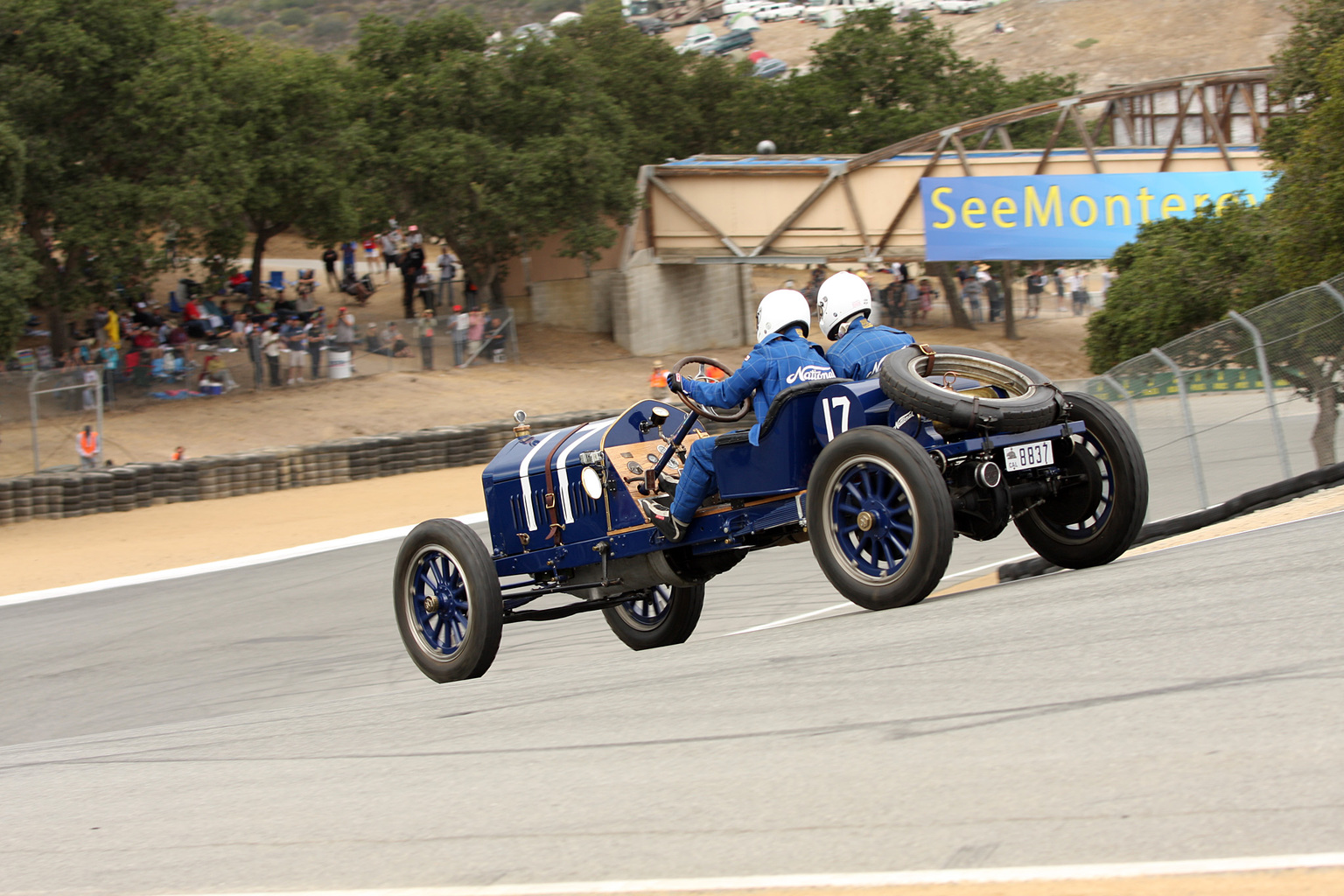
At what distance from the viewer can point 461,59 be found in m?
38.6

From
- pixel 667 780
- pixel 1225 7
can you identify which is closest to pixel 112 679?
pixel 667 780

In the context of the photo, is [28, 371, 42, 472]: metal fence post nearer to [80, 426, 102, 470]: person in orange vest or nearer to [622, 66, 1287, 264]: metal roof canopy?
[80, 426, 102, 470]: person in orange vest

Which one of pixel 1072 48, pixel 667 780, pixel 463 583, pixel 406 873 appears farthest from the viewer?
pixel 1072 48

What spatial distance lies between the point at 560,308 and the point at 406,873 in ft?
127

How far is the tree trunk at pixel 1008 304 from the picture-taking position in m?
40.6

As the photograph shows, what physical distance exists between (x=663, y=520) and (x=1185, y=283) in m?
15.9

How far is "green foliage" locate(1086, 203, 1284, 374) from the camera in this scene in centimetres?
1902

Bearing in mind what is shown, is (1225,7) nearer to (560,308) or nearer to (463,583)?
(560,308)

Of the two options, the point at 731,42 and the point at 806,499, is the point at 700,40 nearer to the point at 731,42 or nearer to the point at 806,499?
the point at 731,42

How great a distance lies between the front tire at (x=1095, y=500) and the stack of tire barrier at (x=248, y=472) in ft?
48.1

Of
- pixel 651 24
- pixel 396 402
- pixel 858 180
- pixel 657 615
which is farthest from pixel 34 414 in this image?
pixel 651 24

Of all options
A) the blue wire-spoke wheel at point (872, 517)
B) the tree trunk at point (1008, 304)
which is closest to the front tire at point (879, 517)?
the blue wire-spoke wheel at point (872, 517)

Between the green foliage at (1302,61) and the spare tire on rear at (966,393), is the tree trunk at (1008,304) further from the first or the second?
the spare tire on rear at (966,393)

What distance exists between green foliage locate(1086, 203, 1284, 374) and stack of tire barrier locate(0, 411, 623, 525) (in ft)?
30.9
